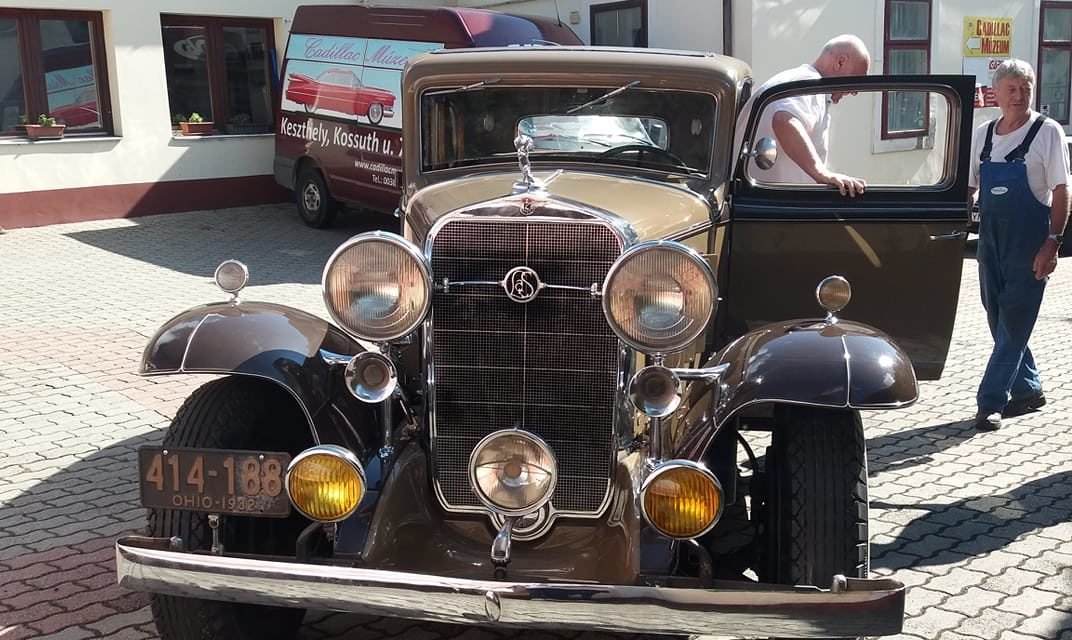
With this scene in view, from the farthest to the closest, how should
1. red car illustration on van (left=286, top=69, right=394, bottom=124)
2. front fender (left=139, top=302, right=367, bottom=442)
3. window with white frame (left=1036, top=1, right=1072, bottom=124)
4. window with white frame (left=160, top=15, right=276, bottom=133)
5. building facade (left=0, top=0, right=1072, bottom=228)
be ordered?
window with white frame (left=1036, top=1, right=1072, bottom=124) → window with white frame (left=160, top=15, right=276, bottom=133) → building facade (left=0, top=0, right=1072, bottom=228) → red car illustration on van (left=286, top=69, right=394, bottom=124) → front fender (left=139, top=302, right=367, bottom=442)

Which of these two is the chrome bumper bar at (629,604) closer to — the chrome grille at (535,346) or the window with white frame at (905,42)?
the chrome grille at (535,346)

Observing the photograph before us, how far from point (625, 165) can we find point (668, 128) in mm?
233

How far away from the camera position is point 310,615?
11.5 feet

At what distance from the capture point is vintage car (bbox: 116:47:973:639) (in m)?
2.54

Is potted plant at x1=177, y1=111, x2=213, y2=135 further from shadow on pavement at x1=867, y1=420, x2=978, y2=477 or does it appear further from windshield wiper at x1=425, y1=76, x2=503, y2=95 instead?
shadow on pavement at x1=867, y1=420, x2=978, y2=477

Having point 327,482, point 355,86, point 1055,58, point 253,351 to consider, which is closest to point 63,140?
point 355,86

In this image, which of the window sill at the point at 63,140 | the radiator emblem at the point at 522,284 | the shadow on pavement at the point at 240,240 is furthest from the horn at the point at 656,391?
the window sill at the point at 63,140

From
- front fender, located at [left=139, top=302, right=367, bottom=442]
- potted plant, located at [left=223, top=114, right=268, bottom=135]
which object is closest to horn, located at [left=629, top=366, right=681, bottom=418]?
front fender, located at [left=139, top=302, right=367, bottom=442]

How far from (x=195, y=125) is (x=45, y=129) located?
168 cm

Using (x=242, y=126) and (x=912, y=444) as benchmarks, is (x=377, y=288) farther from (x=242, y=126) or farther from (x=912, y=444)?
(x=242, y=126)

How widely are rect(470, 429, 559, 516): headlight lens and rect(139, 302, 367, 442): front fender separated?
537 mm

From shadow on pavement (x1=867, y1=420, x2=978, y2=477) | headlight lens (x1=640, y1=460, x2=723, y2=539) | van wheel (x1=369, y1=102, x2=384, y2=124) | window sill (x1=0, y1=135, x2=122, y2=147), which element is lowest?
shadow on pavement (x1=867, y1=420, x2=978, y2=477)

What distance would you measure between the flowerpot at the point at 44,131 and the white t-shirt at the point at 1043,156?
958 cm

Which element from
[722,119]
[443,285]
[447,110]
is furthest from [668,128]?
[443,285]
